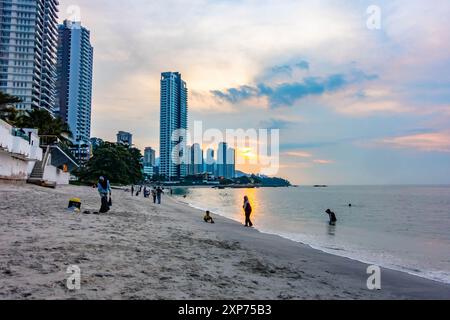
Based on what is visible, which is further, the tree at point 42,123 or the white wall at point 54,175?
the tree at point 42,123

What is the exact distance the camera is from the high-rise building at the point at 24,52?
121375 millimetres

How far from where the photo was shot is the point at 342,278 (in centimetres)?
878

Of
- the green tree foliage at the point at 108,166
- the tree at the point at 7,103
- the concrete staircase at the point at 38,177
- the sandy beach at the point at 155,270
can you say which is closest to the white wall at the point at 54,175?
the concrete staircase at the point at 38,177

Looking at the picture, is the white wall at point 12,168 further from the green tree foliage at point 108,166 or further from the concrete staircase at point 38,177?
the green tree foliage at point 108,166

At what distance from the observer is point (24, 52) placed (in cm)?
12406

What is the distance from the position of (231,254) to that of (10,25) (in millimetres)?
151636

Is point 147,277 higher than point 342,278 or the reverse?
higher

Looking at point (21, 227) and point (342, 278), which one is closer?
point (342, 278)

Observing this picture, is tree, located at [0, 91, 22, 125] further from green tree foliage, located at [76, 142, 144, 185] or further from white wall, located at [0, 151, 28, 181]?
green tree foliage, located at [76, 142, 144, 185]

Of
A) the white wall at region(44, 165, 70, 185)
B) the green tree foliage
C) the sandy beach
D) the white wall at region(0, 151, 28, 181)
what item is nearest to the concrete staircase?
the white wall at region(0, 151, 28, 181)

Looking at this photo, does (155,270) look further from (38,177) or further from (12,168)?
(38,177)
